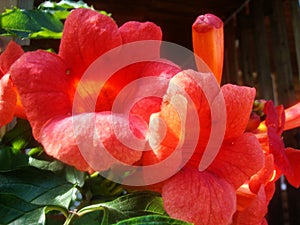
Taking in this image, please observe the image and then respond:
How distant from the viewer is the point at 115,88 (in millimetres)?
301

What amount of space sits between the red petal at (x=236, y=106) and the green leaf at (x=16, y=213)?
14 centimetres

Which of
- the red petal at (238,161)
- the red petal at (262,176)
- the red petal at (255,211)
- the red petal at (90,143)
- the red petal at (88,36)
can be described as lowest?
the red petal at (255,211)

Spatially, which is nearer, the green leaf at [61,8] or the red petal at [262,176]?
the red petal at [262,176]

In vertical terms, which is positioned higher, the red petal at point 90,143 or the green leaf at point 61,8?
the green leaf at point 61,8

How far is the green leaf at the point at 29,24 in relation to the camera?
425mm

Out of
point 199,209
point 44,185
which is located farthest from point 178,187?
point 44,185

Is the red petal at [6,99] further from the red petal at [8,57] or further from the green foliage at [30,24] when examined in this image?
the green foliage at [30,24]

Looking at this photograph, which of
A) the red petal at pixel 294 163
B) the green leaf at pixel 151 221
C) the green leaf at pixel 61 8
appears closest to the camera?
the green leaf at pixel 151 221

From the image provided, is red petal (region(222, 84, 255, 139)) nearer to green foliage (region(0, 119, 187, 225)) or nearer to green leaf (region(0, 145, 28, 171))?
green foliage (region(0, 119, 187, 225))

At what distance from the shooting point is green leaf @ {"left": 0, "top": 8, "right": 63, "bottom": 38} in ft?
1.39

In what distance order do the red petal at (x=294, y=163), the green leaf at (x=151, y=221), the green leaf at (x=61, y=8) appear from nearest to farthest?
the green leaf at (x=151, y=221), the red petal at (x=294, y=163), the green leaf at (x=61, y=8)

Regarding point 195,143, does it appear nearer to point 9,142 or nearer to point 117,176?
point 117,176

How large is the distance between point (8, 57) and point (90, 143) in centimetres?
12

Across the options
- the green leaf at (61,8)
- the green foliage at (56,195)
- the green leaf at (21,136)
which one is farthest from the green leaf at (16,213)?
the green leaf at (61,8)
